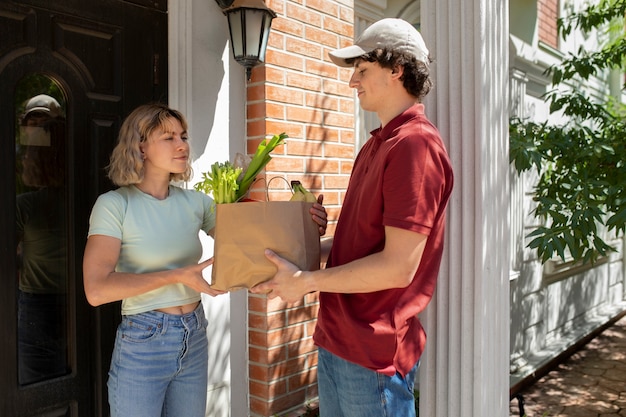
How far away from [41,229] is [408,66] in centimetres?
169

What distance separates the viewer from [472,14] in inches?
78.2

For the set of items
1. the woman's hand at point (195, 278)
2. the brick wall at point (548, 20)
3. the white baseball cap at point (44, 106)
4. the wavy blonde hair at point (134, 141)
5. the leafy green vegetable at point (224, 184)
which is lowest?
the woman's hand at point (195, 278)

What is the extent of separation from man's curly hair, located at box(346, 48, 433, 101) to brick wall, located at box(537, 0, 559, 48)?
5278 millimetres

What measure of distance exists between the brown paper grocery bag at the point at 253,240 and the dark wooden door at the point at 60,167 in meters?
1.05

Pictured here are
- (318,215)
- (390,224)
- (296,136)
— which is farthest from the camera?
(296,136)

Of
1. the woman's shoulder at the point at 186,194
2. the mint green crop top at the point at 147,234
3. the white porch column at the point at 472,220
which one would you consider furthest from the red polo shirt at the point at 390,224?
the woman's shoulder at the point at 186,194

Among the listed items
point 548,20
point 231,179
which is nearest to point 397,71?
point 231,179

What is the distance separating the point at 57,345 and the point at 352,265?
60.6 inches

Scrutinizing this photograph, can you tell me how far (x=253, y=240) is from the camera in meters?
1.67

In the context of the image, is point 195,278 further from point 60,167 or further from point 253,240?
point 60,167

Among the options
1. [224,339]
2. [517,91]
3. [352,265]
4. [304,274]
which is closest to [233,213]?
[304,274]

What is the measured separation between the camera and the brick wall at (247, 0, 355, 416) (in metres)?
3.06

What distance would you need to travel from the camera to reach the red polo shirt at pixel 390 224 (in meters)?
1.51

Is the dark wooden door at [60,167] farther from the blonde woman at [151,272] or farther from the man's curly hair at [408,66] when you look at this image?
the man's curly hair at [408,66]
